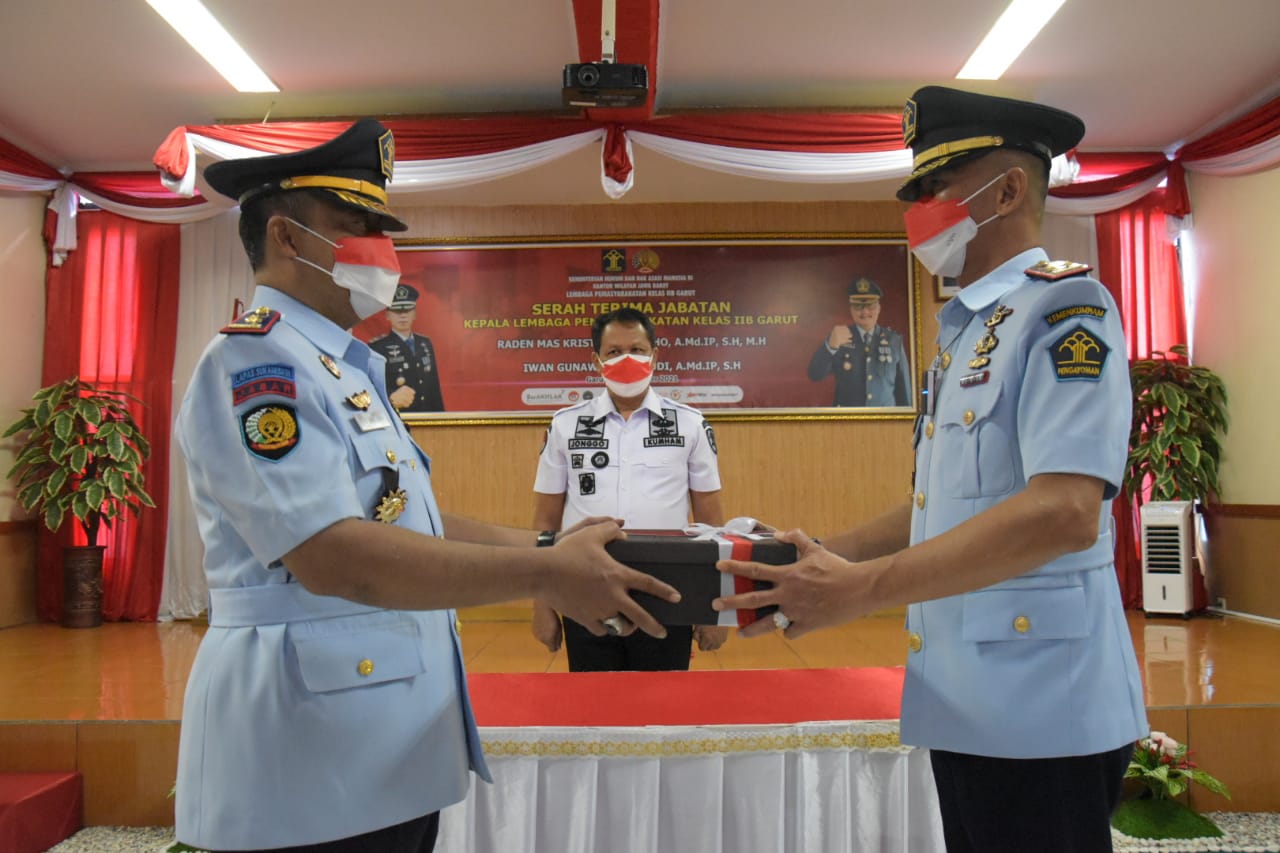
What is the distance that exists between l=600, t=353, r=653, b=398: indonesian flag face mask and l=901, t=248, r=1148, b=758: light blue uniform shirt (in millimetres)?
1654

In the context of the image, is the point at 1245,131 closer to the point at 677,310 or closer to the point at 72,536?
the point at 677,310

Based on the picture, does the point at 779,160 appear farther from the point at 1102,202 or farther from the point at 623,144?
the point at 1102,202

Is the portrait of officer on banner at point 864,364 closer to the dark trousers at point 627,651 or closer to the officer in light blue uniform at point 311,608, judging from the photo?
the dark trousers at point 627,651

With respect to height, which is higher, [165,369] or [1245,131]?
[1245,131]

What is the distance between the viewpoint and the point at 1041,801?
1.04m

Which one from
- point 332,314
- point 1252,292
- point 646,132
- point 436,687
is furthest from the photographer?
point 1252,292

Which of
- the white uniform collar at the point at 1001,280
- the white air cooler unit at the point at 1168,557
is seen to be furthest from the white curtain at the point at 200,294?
the white air cooler unit at the point at 1168,557

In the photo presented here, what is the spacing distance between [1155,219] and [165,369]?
689 cm

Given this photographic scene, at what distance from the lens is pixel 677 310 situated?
18.7ft

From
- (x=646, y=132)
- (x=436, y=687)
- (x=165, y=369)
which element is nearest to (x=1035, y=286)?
(x=436, y=687)

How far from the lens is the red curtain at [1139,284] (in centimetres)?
567

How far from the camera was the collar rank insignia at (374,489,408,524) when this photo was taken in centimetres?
106

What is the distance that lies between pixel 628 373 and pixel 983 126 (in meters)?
1.66

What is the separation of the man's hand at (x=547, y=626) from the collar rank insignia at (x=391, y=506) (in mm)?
1391
